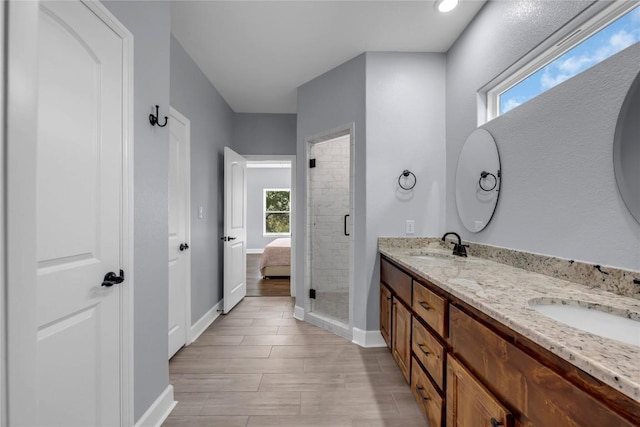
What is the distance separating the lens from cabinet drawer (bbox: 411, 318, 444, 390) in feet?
4.15

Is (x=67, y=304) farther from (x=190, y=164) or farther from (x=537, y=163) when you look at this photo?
(x=537, y=163)

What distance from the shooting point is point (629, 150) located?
1004 millimetres

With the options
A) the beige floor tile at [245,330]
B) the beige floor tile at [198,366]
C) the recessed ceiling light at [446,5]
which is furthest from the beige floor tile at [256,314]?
the recessed ceiling light at [446,5]

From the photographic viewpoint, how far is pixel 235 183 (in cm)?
351

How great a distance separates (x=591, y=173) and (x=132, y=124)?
2.16 m

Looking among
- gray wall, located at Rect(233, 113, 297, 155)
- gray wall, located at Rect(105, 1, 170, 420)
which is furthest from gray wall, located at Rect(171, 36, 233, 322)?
gray wall, located at Rect(105, 1, 170, 420)

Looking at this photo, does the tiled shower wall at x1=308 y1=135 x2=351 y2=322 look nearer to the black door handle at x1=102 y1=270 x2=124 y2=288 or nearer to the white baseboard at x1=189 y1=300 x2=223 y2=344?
the white baseboard at x1=189 y1=300 x2=223 y2=344

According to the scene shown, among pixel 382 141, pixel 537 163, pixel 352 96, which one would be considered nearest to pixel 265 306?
pixel 382 141

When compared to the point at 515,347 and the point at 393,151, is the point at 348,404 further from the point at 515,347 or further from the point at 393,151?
the point at 393,151

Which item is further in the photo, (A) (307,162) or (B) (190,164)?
(A) (307,162)

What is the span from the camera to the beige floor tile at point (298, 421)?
1.54 meters

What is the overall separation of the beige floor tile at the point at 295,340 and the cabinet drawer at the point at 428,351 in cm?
110

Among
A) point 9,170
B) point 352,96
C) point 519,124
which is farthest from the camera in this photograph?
point 352,96

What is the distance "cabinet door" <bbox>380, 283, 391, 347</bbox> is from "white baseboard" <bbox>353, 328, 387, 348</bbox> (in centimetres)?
12
